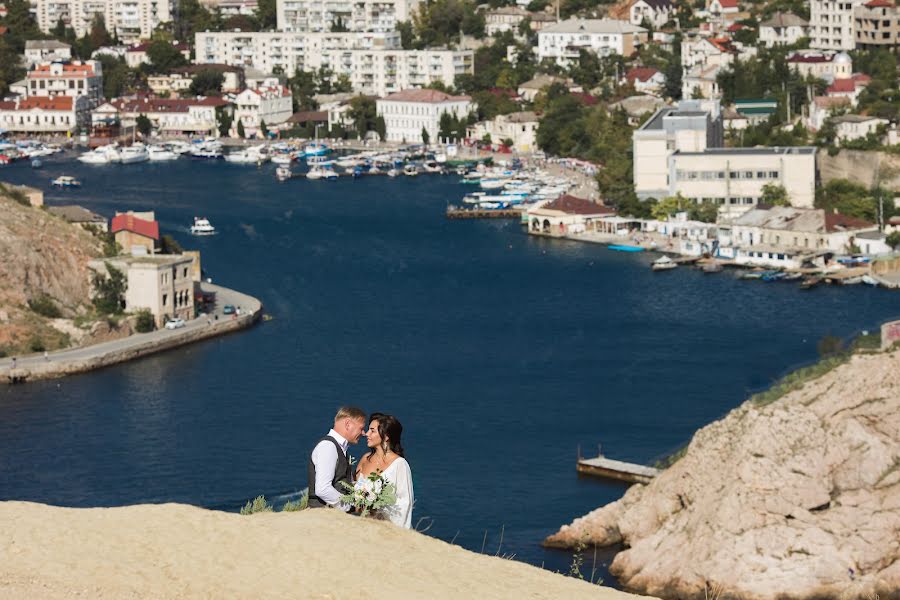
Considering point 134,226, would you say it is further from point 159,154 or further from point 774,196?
point 159,154

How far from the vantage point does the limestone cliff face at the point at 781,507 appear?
13.8 meters

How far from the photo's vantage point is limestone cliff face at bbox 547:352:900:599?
13820mm

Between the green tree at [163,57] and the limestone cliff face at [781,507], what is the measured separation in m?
42.8

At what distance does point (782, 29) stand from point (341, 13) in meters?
17.2

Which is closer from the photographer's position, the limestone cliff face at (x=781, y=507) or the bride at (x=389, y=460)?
the bride at (x=389, y=460)

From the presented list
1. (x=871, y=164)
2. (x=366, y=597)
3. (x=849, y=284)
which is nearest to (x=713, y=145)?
(x=871, y=164)

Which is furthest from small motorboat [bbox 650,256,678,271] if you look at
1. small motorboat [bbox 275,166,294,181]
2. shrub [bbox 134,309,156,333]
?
small motorboat [bbox 275,166,294,181]

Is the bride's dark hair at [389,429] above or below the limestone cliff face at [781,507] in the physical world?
above

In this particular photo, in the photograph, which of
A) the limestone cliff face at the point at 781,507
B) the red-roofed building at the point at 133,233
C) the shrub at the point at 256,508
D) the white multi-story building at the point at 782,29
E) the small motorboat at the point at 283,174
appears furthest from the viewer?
the white multi-story building at the point at 782,29

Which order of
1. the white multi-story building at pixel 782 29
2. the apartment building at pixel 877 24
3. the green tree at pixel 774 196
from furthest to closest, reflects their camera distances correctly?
the white multi-story building at pixel 782 29 → the apartment building at pixel 877 24 → the green tree at pixel 774 196

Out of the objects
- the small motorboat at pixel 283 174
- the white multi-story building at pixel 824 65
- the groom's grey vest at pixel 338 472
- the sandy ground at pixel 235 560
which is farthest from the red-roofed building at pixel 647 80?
the sandy ground at pixel 235 560

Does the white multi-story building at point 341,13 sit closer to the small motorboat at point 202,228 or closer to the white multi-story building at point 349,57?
the white multi-story building at point 349,57

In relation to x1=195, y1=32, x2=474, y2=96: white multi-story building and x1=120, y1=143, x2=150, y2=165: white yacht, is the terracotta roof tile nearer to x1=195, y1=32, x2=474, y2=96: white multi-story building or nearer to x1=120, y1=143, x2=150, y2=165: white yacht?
x1=120, y1=143, x2=150, y2=165: white yacht

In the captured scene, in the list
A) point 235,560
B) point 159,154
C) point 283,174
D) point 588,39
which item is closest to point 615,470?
point 235,560
